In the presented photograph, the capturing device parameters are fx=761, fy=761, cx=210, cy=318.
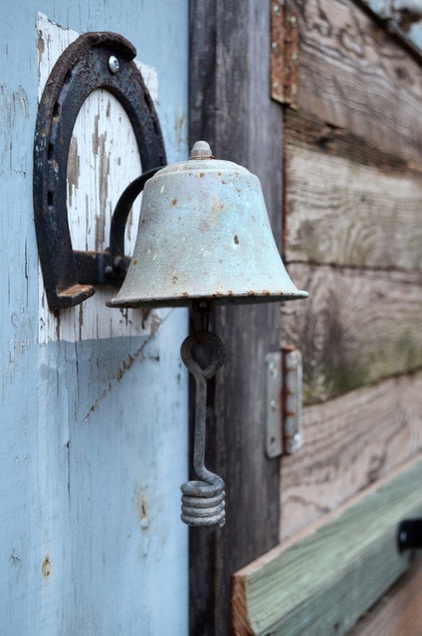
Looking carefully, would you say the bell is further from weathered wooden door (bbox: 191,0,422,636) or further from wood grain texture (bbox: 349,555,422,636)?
wood grain texture (bbox: 349,555,422,636)

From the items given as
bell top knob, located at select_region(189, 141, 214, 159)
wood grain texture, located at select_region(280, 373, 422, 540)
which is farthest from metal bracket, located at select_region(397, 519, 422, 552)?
bell top knob, located at select_region(189, 141, 214, 159)

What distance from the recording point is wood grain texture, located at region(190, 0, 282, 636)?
1042 mm

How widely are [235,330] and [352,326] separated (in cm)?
47

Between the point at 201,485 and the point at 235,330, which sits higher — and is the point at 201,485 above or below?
below

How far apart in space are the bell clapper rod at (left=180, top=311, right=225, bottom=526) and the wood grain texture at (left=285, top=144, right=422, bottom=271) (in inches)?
17.4

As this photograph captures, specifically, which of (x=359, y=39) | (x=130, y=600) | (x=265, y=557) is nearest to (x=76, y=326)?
(x=130, y=600)

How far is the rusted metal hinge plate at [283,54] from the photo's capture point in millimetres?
1151

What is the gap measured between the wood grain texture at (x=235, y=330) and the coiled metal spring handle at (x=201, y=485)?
224mm

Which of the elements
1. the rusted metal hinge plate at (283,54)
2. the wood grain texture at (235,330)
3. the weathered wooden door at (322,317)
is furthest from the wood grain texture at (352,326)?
the rusted metal hinge plate at (283,54)

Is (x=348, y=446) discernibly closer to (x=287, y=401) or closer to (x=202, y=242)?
(x=287, y=401)

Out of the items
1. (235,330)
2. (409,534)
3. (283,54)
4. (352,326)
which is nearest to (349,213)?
(352,326)

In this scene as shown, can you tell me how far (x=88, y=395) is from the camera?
0.88 metres

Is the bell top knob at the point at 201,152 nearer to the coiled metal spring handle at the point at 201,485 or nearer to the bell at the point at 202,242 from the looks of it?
the bell at the point at 202,242

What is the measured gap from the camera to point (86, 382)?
34.3 inches
